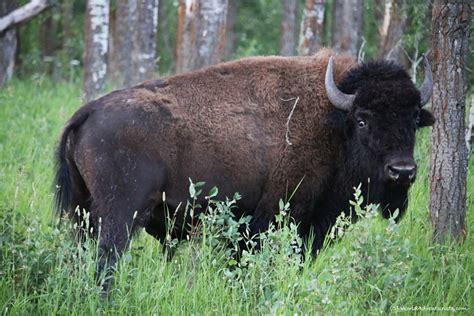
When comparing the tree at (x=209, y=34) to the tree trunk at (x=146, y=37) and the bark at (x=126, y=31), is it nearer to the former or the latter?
the tree trunk at (x=146, y=37)

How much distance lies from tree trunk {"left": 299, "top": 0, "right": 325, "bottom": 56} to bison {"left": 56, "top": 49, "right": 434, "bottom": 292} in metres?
7.11

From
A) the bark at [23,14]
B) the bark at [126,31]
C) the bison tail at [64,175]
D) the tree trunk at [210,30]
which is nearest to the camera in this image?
the bison tail at [64,175]

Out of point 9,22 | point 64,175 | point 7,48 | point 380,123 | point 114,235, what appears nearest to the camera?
point 114,235

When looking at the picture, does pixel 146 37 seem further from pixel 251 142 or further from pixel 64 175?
pixel 64 175

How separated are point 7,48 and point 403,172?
13614 mm

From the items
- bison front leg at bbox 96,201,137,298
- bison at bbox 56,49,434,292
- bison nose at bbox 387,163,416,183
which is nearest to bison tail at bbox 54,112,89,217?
bison at bbox 56,49,434,292

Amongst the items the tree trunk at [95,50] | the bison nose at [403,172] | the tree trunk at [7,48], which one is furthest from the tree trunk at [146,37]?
the bison nose at [403,172]

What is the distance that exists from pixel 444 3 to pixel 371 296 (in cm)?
270

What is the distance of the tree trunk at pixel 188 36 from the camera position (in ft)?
39.6

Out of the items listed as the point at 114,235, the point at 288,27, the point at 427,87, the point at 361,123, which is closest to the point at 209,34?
the point at 361,123

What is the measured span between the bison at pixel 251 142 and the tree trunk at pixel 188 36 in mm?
5336

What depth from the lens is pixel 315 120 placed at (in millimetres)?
6363

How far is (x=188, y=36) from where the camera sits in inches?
615

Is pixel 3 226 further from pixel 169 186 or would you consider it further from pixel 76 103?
pixel 76 103
